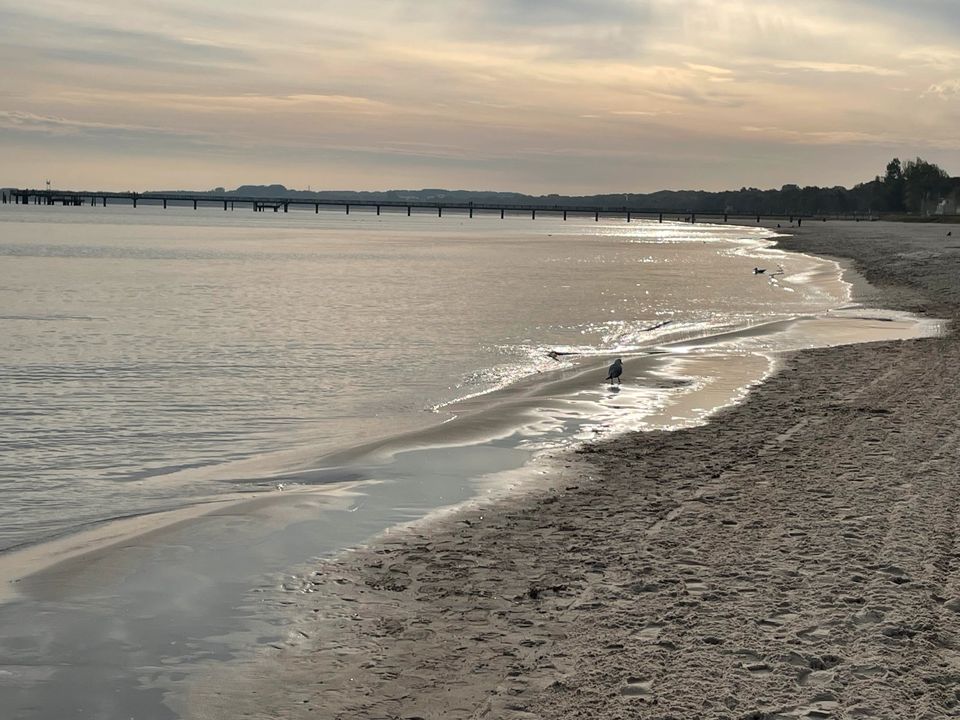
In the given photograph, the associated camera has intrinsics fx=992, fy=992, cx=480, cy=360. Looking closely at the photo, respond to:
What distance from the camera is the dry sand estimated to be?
5.19 metres

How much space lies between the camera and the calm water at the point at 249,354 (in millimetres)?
11055

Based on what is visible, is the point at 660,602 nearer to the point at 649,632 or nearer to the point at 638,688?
the point at 649,632

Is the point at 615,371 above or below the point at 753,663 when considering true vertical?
above

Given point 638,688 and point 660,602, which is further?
point 660,602

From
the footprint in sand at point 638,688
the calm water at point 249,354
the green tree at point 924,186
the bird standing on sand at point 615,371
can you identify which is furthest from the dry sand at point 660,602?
the green tree at point 924,186

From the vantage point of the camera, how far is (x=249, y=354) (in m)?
20.8

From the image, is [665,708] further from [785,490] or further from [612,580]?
[785,490]

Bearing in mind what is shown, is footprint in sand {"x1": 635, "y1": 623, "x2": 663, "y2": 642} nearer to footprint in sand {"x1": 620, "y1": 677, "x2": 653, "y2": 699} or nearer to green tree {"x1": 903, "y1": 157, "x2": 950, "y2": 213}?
footprint in sand {"x1": 620, "y1": 677, "x2": 653, "y2": 699}

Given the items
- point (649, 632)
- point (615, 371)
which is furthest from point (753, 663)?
point (615, 371)

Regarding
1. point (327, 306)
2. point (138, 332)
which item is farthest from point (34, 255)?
point (138, 332)

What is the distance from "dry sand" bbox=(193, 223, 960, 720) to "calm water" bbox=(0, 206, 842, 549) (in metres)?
3.59

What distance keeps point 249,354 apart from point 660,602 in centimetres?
1572

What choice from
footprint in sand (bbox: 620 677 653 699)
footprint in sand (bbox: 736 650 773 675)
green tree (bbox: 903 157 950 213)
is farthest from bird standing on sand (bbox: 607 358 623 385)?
green tree (bbox: 903 157 950 213)

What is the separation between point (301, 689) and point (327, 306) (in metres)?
27.8
